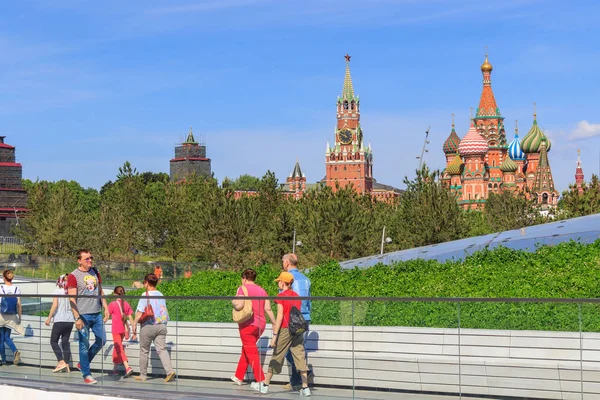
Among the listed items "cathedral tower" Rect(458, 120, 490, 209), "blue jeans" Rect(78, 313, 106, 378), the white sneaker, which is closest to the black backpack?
the white sneaker

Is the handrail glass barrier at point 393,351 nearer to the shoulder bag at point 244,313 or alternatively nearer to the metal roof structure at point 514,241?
the shoulder bag at point 244,313

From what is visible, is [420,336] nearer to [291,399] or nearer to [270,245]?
[291,399]

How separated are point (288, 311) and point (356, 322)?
866mm

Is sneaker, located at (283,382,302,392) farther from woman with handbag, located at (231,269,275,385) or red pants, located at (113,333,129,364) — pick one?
red pants, located at (113,333,129,364)

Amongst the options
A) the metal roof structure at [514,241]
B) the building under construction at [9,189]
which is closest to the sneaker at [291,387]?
the metal roof structure at [514,241]

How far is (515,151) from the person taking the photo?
170750 mm

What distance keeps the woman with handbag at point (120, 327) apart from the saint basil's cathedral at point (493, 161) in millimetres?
141631

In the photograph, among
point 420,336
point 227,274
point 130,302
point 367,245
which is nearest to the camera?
point 420,336

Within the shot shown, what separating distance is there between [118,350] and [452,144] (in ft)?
560

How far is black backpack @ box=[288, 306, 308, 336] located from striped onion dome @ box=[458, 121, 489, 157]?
150 m

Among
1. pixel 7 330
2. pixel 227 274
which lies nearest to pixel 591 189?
pixel 227 274

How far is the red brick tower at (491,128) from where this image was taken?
163 metres

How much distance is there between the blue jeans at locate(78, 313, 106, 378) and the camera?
11.3 meters

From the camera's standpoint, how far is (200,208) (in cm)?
5441
